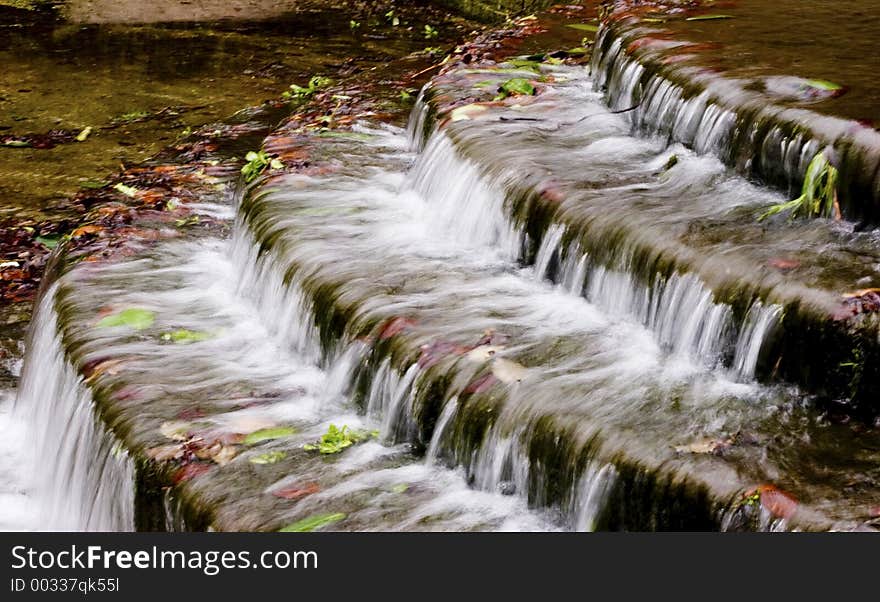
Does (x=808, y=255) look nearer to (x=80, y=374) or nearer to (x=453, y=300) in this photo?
(x=453, y=300)

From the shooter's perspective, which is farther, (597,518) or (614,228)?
(614,228)

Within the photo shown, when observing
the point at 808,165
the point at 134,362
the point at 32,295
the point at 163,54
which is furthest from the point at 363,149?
the point at 163,54

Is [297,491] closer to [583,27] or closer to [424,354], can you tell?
[424,354]

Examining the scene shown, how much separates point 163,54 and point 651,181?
25.4ft

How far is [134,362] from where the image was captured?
4887mm

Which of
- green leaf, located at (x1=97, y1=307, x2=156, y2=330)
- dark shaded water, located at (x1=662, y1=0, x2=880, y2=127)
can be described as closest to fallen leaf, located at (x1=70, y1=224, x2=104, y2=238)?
green leaf, located at (x1=97, y1=307, x2=156, y2=330)

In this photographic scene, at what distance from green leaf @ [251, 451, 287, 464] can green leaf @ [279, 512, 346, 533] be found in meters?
0.41

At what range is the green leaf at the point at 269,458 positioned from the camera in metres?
4.18

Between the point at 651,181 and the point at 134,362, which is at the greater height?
the point at 651,181

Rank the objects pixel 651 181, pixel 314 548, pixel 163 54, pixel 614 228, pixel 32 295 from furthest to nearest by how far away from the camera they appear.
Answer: pixel 163 54, pixel 32 295, pixel 651 181, pixel 614 228, pixel 314 548

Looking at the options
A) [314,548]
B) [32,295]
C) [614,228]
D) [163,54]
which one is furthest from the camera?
[163,54]

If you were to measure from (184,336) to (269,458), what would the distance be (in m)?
1.18

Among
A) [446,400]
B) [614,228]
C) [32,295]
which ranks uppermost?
[614,228]

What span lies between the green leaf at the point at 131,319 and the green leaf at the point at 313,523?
5.71ft
